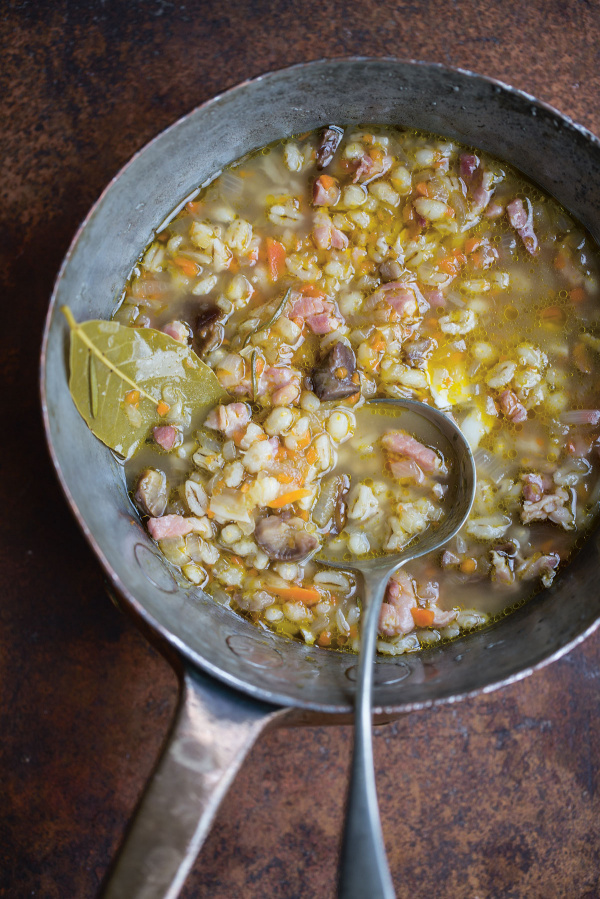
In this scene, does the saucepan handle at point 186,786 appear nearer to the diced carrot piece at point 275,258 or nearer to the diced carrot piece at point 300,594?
the diced carrot piece at point 300,594

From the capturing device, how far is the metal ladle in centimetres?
128

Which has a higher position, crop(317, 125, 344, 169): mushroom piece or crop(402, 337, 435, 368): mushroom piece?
crop(317, 125, 344, 169): mushroom piece

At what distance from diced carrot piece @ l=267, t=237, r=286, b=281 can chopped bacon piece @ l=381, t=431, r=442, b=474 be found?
0.53 meters

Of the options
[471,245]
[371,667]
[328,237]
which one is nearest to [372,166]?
[328,237]

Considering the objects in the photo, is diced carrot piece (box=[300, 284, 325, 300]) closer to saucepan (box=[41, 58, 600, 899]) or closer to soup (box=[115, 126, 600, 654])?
soup (box=[115, 126, 600, 654])

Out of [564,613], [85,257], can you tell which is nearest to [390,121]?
[85,257]

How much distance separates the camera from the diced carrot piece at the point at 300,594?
176 centimetres

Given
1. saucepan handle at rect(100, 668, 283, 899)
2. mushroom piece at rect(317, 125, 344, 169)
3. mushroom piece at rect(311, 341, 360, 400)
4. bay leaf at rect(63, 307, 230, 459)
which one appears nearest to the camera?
saucepan handle at rect(100, 668, 283, 899)

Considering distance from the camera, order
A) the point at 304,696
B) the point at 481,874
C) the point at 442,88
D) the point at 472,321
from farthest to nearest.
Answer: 1. the point at 481,874
2. the point at 472,321
3. the point at 442,88
4. the point at 304,696

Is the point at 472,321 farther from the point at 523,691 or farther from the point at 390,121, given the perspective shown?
the point at 523,691

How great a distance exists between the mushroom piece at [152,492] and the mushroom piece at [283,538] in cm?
27

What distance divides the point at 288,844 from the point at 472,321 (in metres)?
1.55

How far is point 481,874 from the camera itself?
1907 millimetres

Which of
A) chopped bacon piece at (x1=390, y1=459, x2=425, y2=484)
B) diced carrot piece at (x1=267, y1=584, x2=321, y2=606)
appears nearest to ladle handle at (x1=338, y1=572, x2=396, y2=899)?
diced carrot piece at (x1=267, y1=584, x2=321, y2=606)
